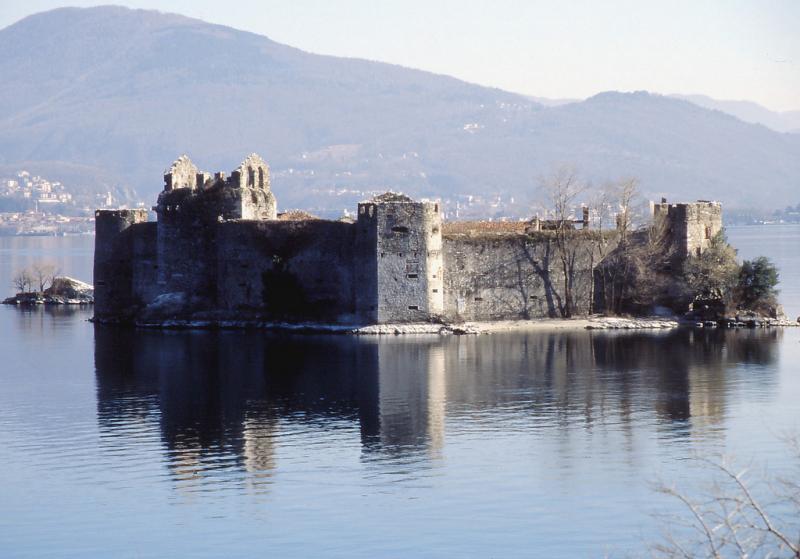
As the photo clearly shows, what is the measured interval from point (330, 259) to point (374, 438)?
2016cm

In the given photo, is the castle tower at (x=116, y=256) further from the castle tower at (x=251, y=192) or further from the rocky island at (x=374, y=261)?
the castle tower at (x=251, y=192)

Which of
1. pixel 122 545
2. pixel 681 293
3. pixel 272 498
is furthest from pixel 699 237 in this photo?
pixel 122 545

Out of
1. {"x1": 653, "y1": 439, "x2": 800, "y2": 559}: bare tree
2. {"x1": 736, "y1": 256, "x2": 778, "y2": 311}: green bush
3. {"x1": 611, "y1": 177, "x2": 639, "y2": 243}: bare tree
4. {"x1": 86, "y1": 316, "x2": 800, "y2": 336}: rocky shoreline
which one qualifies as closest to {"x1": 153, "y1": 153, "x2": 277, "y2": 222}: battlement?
{"x1": 86, "y1": 316, "x2": 800, "y2": 336}: rocky shoreline

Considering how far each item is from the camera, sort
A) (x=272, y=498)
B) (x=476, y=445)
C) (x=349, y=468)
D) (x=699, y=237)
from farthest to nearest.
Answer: (x=699, y=237) → (x=476, y=445) → (x=349, y=468) → (x=272, y=498)

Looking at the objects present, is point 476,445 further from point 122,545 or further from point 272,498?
point 122,545

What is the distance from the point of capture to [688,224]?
5700cm

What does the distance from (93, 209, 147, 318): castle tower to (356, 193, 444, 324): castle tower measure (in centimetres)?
1140

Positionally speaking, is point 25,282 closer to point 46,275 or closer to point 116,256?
point 46,275

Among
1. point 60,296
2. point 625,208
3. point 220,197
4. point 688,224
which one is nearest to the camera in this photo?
point 688,224

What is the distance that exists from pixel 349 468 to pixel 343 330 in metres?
21.9

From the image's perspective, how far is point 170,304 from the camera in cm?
5825

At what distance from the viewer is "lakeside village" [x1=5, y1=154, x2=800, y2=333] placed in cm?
5303

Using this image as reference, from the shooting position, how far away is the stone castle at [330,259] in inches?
2083

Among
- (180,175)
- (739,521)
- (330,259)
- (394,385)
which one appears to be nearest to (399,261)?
(330,259)
